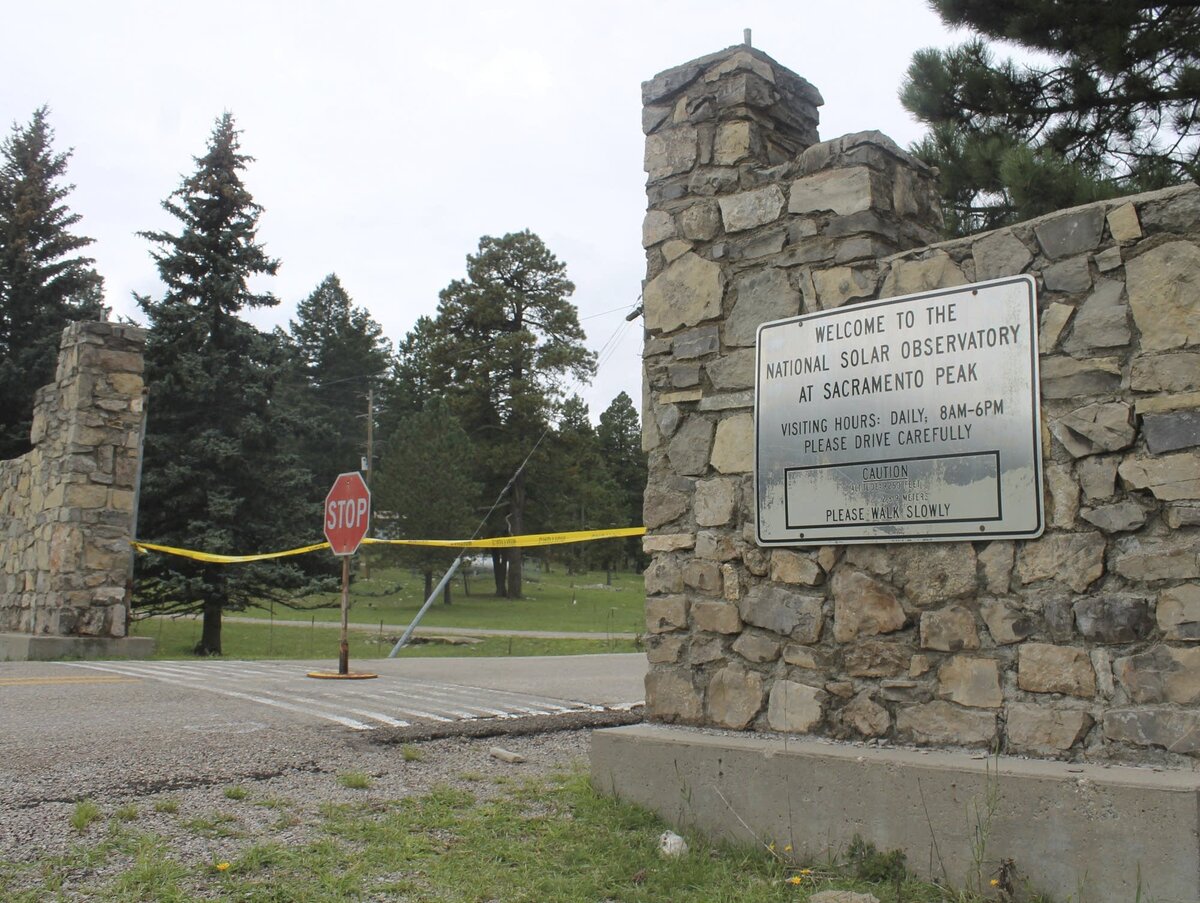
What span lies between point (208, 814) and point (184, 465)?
1391cm

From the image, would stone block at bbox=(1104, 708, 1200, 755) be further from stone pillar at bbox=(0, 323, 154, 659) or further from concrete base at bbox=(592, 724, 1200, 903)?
stone pillar at bbox=(0, 323, 154, 659)

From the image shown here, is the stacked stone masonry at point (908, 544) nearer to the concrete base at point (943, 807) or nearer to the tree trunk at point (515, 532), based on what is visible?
the concrete base at point (943, 807)

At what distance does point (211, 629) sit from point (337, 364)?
162 ft

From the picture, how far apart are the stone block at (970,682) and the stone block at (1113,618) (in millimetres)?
367

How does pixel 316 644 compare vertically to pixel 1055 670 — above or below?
below

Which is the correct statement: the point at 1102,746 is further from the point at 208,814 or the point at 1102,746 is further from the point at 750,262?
the point at 208,814

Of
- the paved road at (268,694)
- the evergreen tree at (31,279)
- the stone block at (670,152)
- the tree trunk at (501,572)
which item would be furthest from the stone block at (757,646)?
the tree trunk at (501,572)

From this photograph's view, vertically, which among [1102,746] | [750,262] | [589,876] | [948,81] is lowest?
[589,876]

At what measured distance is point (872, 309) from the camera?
14.8ft

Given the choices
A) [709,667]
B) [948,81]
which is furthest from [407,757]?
[948,81]

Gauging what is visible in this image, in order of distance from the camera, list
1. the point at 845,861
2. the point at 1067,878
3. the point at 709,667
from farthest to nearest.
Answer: the point at 709,667
the point at 845,861
the point at 1067,878

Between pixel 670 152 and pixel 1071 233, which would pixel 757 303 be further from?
pixel 1071 233

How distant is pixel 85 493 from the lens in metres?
12.5

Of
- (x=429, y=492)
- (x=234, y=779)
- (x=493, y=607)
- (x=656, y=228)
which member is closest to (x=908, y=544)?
(x=656, y=228)
